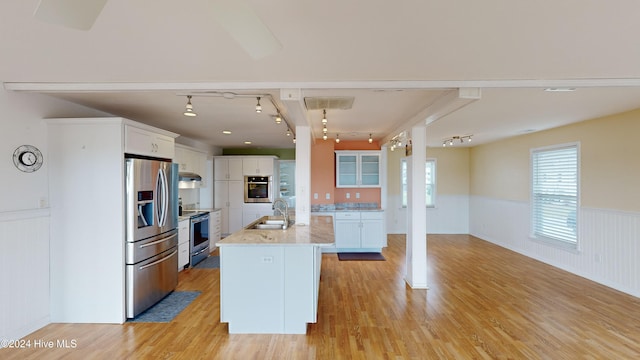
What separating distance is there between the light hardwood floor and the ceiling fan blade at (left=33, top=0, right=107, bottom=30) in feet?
8.27

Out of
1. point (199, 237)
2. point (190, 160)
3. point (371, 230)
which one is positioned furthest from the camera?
point (371, 230)

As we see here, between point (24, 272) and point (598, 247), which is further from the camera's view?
point (598, 247)

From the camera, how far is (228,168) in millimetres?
7367

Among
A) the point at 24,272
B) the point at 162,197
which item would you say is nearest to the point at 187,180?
the point at 162,197

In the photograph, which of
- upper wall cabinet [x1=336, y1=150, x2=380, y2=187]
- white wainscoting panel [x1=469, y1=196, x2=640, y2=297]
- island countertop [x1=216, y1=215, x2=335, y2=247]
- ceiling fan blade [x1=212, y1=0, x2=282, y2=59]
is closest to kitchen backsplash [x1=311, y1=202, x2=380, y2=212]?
upper wall cabinet [x1=336, y1=150, x2=380, y2=187]

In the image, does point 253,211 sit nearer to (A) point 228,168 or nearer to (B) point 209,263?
(A) point 228,168

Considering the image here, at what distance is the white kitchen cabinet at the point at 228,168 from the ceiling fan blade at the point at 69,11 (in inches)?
Result: 244

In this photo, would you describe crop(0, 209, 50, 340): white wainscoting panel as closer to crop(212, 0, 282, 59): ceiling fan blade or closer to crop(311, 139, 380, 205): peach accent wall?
crop(212, 0, 282, 59): ceiling fan blade

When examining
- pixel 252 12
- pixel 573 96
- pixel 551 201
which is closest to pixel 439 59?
pixel 252 12

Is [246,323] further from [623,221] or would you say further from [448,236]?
[448,236]

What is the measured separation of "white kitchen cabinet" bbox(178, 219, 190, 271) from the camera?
485 centimetres

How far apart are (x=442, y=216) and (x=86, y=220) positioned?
309 inches

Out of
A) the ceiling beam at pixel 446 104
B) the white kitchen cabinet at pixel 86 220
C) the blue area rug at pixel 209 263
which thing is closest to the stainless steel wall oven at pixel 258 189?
the blue area rug at pixel 209 263

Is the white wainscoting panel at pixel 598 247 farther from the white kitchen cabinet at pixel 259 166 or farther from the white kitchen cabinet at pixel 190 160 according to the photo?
the white kitchen cabinet at pixel 190 160
